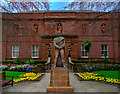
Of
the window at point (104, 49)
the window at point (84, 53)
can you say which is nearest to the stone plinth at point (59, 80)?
the window at point (84, 53)

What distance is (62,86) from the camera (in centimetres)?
504

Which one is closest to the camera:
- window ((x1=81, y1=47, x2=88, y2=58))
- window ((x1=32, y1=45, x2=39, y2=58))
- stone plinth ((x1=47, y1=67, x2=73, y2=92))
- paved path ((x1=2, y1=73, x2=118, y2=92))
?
stone plinth ((x1=47, y1=67, x2=73, y2=92))

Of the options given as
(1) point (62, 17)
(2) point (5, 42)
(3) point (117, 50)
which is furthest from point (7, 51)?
(3) point (117, 50)

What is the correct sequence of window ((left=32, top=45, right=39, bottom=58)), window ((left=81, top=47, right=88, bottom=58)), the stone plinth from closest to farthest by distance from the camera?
the stone plinth < window ((left=81, top=47, right=88, bottom=58)) < window ((left=32, top=45, right=39, bottom=58))

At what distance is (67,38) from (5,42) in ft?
39.6

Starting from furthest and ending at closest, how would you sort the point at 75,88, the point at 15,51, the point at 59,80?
the point at 15,51
the point at 75,88
the point at 59,80

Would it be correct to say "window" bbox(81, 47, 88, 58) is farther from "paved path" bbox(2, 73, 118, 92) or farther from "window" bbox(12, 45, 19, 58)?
"paved path" bbox(2, 73, 118, 92)

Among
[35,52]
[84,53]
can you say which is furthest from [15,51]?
[84,53]

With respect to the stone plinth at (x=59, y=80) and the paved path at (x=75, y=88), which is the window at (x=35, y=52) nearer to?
the paved path at (x=75, y=88)

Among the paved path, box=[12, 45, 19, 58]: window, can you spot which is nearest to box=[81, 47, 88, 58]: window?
box=[12, 45, 19, 58]: window

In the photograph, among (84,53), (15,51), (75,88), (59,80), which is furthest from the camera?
(15,51)

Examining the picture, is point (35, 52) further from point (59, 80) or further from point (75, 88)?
point (59, 80)

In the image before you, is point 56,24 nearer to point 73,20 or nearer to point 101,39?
point 73,20

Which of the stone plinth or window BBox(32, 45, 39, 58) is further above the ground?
window BBox(32, 45, 39, 58)
